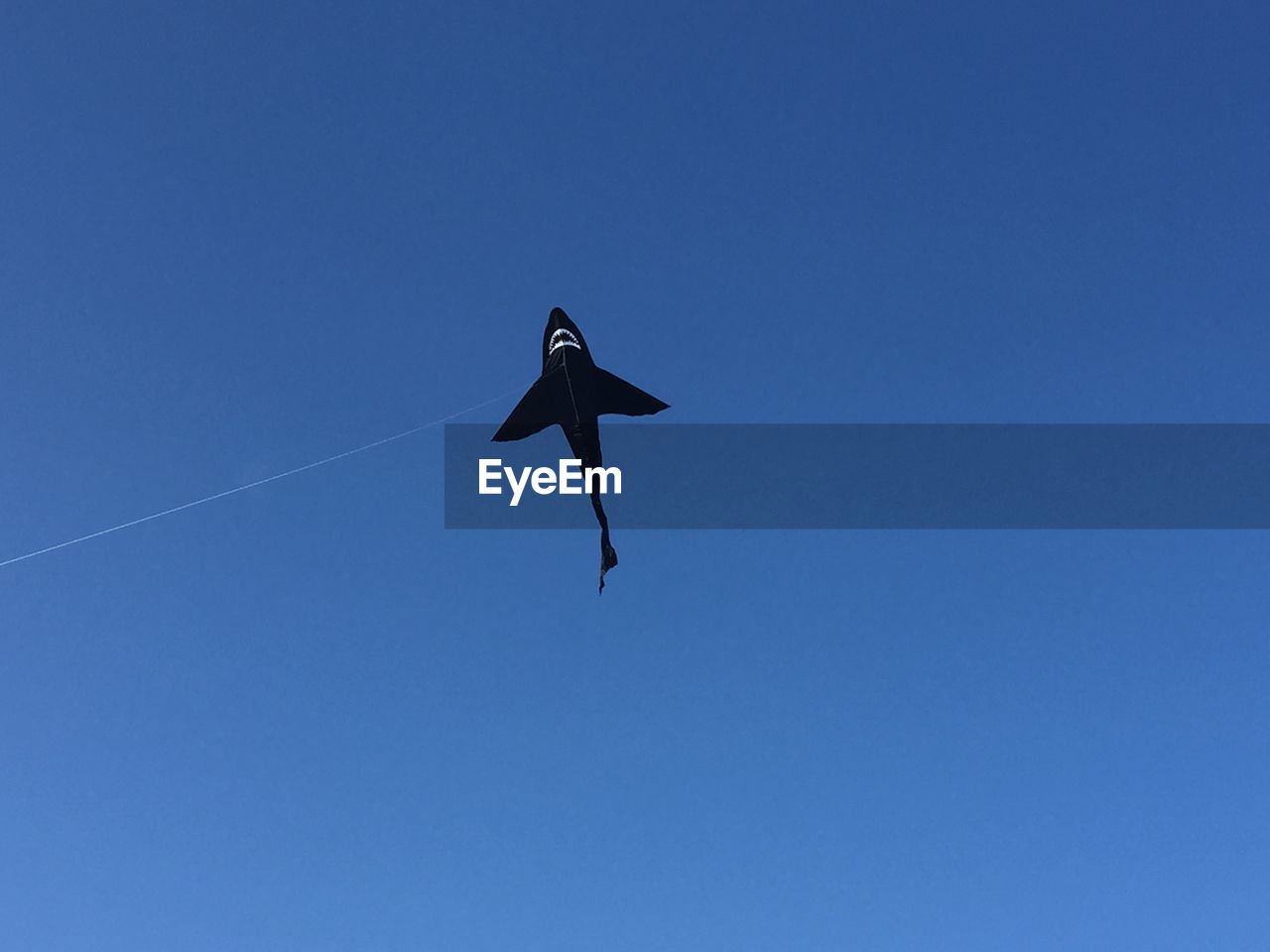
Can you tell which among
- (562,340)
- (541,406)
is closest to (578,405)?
(541,406)

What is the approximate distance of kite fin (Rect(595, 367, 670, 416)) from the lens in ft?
94.7

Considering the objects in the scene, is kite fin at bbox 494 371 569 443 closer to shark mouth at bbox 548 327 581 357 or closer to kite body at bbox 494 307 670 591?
kite body at bbox 494 307 670 591

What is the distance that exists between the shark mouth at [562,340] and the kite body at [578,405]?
33 centimetres

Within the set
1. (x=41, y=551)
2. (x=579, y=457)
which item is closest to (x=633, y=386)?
(x=579, y=457)

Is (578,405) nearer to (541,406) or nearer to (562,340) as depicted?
(541,406)

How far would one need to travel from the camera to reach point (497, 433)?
28.3m

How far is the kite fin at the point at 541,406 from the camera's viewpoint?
91.4ft

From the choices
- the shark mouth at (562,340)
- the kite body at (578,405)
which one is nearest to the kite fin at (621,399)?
the kite body at (578,405)

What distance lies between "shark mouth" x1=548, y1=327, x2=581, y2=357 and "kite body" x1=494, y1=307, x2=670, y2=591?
33cm

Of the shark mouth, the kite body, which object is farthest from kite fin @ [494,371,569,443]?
the shark mouth

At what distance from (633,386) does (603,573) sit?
658 centimetres

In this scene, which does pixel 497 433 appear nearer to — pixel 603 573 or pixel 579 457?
pixel 579 457

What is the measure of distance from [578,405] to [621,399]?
1.99 meters

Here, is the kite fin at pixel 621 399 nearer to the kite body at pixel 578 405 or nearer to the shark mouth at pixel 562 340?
the kite body at pixel 578 405
